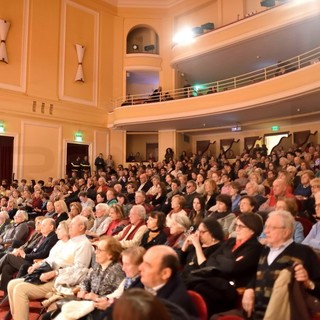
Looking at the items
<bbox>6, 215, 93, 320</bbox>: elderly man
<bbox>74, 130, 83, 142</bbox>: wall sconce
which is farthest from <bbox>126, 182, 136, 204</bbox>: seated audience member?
<bbox>74, 130, 83, 142</bbox>: wall sconce

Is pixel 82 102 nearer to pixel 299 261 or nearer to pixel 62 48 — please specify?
pixel 62 48

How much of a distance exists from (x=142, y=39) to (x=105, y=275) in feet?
41.8

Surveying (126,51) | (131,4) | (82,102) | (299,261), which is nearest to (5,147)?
(82,102)

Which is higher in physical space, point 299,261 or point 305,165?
point 305,165

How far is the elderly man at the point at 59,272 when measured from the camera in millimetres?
2906

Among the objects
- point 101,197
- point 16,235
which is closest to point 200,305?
point 16,235

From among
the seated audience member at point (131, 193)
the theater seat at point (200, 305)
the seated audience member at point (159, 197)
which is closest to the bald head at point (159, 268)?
the theater seat at point (200, 305)

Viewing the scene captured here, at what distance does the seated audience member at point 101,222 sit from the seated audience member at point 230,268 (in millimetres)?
2128

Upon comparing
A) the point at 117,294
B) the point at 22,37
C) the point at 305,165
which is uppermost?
the point at 22,37

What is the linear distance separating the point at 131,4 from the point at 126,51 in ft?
5.28

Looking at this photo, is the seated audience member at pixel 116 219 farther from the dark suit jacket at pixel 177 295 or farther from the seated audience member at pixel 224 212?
the dark suit jacket at pixel 177 295

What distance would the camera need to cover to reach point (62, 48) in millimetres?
11641

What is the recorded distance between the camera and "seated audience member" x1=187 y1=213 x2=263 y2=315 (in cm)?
201

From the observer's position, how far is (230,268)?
7.27ft
